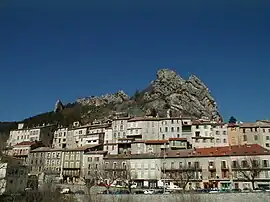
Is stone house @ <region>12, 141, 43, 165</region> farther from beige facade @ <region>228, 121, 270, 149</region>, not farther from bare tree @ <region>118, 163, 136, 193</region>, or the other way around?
beige facade @ <region>228, 121, 270, 149</region>

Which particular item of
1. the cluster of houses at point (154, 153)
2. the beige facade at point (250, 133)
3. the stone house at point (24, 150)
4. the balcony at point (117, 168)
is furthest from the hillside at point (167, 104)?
the balcony at point (117, 168)

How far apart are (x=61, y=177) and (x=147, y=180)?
26.4 meters

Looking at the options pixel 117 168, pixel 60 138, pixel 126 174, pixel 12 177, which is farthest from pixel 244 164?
pixel 60 138

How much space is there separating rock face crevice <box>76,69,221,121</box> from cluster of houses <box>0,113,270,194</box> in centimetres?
1897

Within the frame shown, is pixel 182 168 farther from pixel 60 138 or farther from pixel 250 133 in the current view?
pixel 60 138

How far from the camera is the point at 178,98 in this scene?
108m

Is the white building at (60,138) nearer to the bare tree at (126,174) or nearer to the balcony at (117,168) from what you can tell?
the balcony at (117,168)

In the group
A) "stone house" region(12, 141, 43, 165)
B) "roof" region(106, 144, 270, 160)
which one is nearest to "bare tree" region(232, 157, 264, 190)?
"roof" region(106, 144, 270, 160)

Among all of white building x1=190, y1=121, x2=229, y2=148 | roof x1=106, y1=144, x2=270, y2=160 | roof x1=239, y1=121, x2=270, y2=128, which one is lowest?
roof x1=106, y1=144, x2=270, y2=160

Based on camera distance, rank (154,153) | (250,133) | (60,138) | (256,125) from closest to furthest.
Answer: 1. (154,153)
2. (250,133)
3. (256,125)
4. (60,138)

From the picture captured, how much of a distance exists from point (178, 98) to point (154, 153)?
4163 cm

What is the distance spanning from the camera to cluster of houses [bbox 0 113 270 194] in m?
60.0

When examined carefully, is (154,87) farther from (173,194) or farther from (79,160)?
(173,194)

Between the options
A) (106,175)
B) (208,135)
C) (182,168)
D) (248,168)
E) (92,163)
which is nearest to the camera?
(248,168)
